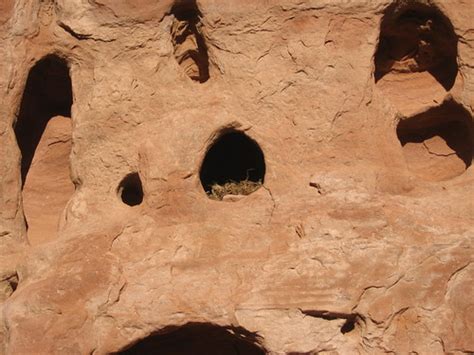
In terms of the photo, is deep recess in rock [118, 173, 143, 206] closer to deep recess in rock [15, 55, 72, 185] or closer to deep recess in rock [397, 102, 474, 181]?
deep recess in rock [15, 55, 72, 185]

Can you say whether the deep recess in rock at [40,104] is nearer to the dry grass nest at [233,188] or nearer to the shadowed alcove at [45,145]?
the shadowed alcove at [45,145]

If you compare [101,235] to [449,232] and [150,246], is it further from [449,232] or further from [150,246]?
[449,232]

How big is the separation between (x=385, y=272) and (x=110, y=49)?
1.66 m

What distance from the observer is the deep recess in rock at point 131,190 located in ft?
12.1

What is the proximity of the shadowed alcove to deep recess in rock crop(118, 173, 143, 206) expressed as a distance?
450 mm

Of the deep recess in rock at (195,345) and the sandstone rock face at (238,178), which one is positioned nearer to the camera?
the sandstone rock face at (238,178)

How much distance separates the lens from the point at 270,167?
3.51 meters

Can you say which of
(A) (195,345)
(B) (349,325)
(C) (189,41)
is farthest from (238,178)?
(B) (349,325)

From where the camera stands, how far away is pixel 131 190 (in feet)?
12.7

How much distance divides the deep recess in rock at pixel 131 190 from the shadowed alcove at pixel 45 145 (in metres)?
0.45

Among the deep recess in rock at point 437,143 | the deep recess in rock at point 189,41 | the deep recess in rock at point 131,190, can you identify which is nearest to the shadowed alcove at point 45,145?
the deep recess in rock at point 131,190

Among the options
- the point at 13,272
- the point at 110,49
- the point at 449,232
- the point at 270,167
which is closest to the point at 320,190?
the point at 270,167

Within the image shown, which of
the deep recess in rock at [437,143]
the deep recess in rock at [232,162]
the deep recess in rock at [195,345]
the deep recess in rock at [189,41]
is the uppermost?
the deep recess in rock at [189,41]

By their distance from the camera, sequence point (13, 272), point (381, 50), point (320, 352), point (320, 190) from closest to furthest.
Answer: point (320, 352) → point (320, 190) → point (13, 272) → point (381, 50)
